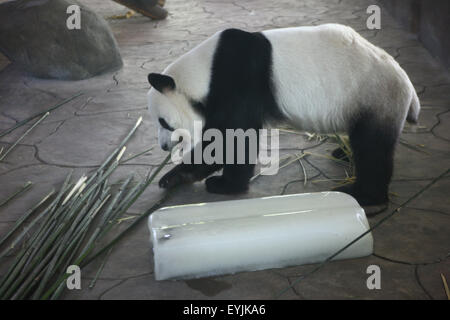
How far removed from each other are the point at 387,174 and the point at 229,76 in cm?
89

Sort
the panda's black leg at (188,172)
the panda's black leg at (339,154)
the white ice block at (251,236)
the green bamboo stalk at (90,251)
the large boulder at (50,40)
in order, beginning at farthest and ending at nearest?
the large boulder at (50,40), the panda's black leg at (339,154), the panda's black leg at (188,172), the white ice block at (251,236), the green bamboo stalk at (90,251)

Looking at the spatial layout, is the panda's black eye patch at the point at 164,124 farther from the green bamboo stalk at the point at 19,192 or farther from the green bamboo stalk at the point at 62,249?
the green bamboo stalk at the point at 19,192

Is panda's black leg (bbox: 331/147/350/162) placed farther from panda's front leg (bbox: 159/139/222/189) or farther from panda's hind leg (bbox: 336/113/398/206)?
→ panda's front leg (bbox: 159/139/222/189)

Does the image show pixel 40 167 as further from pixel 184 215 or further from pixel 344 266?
pixel 344 266

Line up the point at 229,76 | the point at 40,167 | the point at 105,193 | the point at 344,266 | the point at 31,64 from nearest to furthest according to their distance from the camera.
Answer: the point at 344,266, the point at 229,76, the point at 105,193, the point at 40,167, the point at 31,64

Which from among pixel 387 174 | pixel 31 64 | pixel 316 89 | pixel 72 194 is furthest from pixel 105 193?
pixel 31 64

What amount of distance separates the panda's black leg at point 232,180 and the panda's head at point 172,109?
28cm

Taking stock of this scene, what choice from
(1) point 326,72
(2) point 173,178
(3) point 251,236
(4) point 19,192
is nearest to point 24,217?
(4) point 19,192

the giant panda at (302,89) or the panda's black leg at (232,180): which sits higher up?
the giant panda at (302,89)

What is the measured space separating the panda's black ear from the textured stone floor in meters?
0.62

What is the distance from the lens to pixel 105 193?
2.87 meters

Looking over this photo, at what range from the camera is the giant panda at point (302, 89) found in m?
2.61

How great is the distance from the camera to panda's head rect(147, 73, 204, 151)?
8.86 ft

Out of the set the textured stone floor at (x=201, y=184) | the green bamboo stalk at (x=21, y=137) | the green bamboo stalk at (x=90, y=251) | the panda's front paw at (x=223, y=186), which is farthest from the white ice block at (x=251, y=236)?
the green bamboo stalk at (x=21, y=137)
